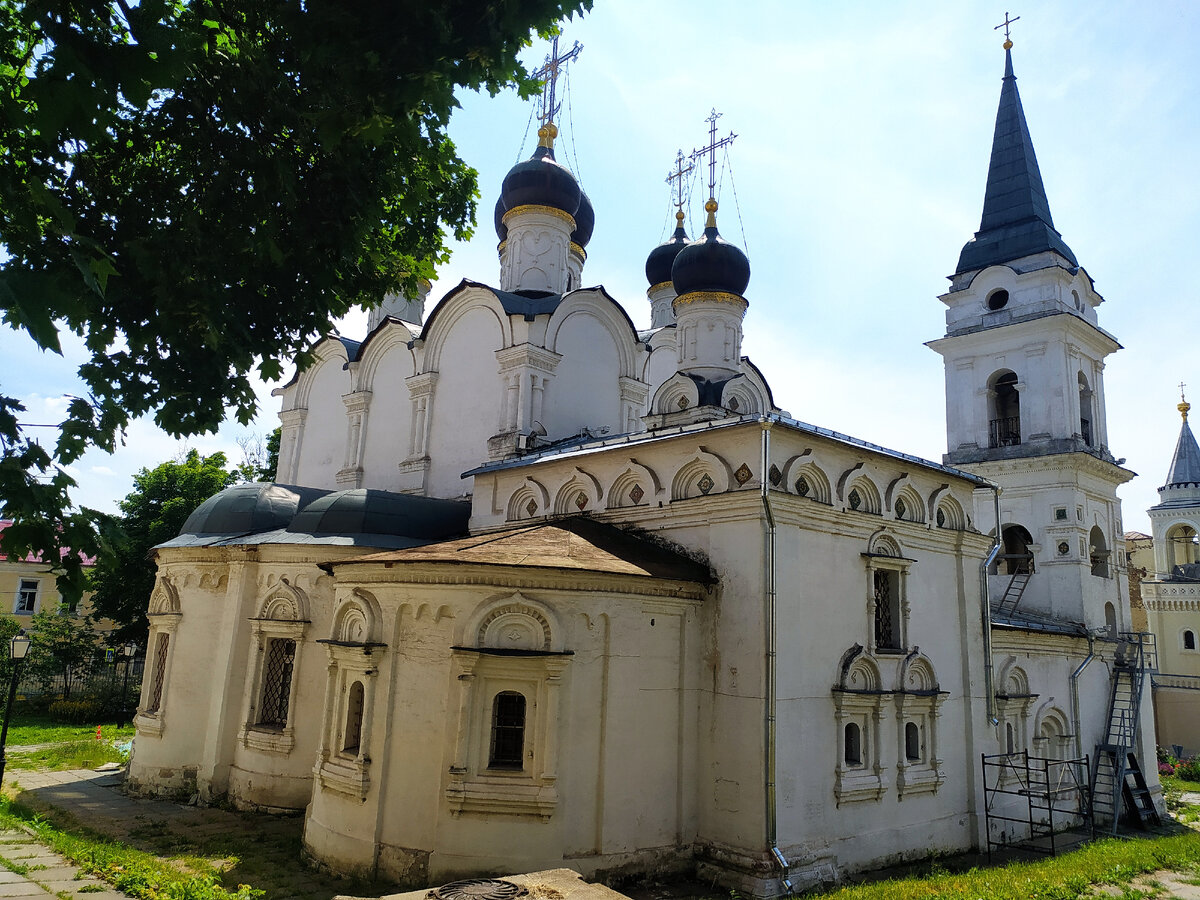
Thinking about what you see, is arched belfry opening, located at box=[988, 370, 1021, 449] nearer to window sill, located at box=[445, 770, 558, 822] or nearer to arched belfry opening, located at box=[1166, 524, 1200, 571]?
window sill, located at box=[445, 770, 558, 822]

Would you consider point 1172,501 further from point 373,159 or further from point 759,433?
point 373,159

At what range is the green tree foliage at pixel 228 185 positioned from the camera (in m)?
3.92

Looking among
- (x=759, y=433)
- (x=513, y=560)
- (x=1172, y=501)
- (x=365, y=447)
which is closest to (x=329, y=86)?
(x=513, y=560)

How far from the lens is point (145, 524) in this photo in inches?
854

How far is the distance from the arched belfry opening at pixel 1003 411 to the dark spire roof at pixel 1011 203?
239cm

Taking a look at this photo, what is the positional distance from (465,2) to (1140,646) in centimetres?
1570

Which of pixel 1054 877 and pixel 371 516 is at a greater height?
pixel 371 516

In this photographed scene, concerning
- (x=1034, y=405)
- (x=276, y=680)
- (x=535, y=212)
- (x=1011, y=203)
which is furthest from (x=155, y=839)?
(x=1011, y=203)

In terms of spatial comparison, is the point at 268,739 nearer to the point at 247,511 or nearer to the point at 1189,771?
the point at 247,511

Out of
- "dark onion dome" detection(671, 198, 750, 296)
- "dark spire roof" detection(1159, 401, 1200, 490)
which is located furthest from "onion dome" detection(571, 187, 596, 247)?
"dark spire roof" detection(1159, 401, 1200, 490)

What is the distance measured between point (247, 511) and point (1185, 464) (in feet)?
110

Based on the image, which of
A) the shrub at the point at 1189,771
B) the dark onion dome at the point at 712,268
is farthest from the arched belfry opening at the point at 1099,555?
the dark onion dome at the point at 712,268

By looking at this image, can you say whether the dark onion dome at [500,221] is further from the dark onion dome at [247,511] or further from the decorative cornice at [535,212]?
the dark onion dome at [247,511]

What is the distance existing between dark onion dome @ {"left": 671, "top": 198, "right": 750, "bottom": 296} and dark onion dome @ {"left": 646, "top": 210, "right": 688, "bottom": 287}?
633 cm
